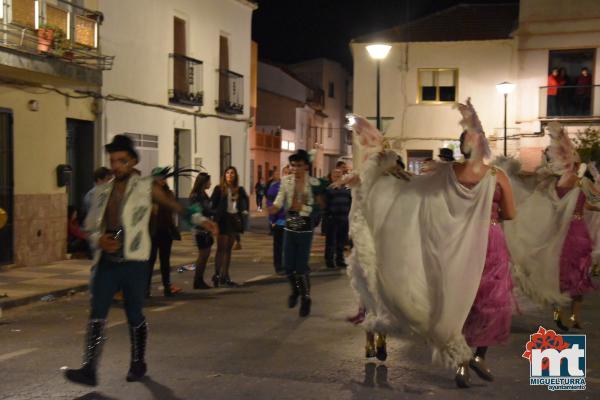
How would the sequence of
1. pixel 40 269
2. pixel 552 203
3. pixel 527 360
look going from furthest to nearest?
pixel 40 269, pixel 552 203, pixel 527 360

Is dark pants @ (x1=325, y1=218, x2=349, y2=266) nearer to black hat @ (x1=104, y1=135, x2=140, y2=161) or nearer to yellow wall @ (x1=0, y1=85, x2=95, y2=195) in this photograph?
yellow wall @ (x1=0, y1=85, x2=95, y2=195)

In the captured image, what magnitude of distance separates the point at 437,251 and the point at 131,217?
2.31m

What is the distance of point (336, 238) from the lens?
14.8 m

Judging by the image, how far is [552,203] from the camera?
8469 millimetres

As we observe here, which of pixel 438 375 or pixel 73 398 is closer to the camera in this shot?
pixel 73 398

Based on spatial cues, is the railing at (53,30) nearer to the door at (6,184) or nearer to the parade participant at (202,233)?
the door at (6,184)

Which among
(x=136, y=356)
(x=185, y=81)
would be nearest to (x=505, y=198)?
(x=136, y=356)

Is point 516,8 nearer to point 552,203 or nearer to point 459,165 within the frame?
point 552,203

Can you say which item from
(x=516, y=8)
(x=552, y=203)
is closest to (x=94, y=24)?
(x=552, y=203)

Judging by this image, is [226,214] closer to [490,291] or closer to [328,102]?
[490,291]

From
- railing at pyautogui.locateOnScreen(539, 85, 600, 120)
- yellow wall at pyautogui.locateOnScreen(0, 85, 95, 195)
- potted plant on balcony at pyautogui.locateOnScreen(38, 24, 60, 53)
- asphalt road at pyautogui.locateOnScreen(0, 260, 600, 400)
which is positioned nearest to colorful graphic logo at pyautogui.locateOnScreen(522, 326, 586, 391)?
asphalt road at pyautogui.locateOnScreen(0, 260, 600, 400)

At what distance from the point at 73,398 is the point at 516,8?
29885 mm

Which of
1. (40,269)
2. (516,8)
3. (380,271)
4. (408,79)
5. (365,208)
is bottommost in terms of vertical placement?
(40,269)

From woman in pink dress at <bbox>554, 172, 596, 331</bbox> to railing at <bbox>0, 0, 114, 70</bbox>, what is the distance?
8595 millimetres
